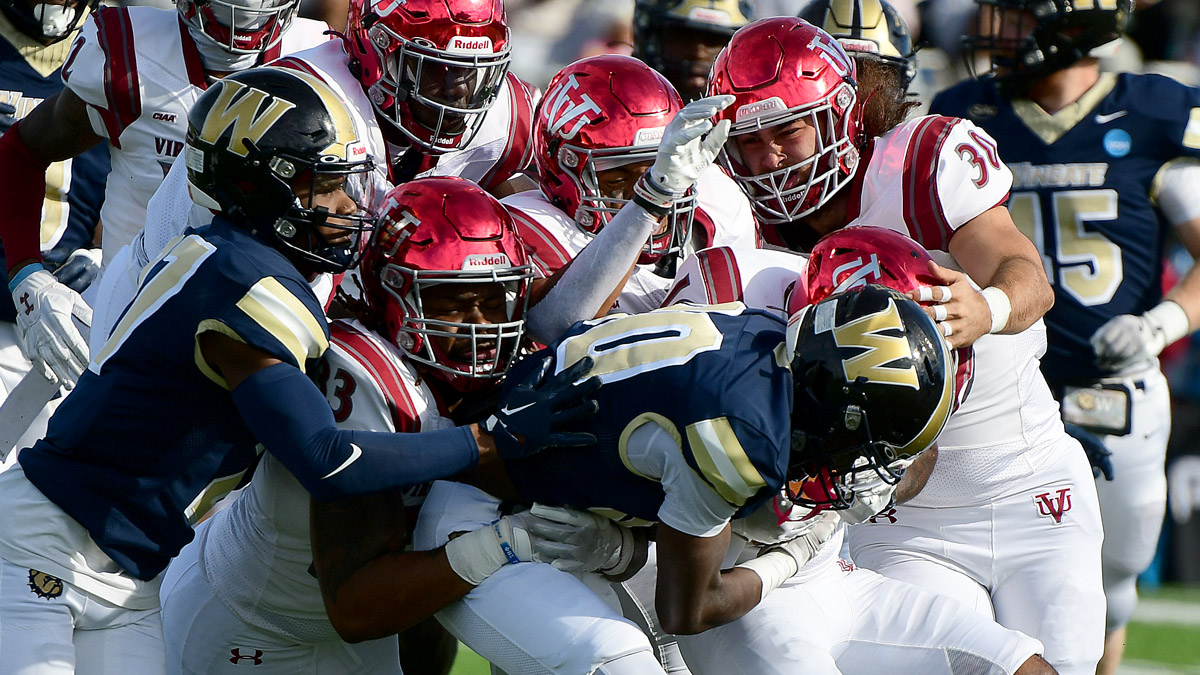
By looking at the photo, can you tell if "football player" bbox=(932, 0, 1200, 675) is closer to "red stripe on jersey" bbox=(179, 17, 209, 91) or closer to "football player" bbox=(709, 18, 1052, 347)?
"football player" bbox=(709, 18, 1052, 347)

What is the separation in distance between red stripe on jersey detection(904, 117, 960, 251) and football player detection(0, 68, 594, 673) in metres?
1.16

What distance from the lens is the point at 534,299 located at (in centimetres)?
321

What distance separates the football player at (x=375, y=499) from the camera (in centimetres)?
282

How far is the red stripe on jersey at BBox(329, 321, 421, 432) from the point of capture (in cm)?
287

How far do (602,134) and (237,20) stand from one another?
1.16 m

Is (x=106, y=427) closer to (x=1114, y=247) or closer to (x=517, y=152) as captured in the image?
(x=517, y=152)

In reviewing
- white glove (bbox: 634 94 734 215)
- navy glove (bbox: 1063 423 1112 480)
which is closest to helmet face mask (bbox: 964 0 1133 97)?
navy glove (bbox: 1063 423 1112 480)

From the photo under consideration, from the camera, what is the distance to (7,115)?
4676 millimetres

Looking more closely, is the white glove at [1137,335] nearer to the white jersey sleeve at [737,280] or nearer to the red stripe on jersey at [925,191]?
the red stripe on jersey at [925,191]

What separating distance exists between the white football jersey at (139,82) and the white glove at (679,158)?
1541 mm

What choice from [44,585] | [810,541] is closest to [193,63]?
[44,585]

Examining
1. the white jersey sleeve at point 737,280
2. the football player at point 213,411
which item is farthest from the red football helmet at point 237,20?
the white jersey sleeve at point 737,280

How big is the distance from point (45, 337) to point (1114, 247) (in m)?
3.43

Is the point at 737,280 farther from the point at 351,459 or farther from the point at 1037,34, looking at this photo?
the point at 1037,34
